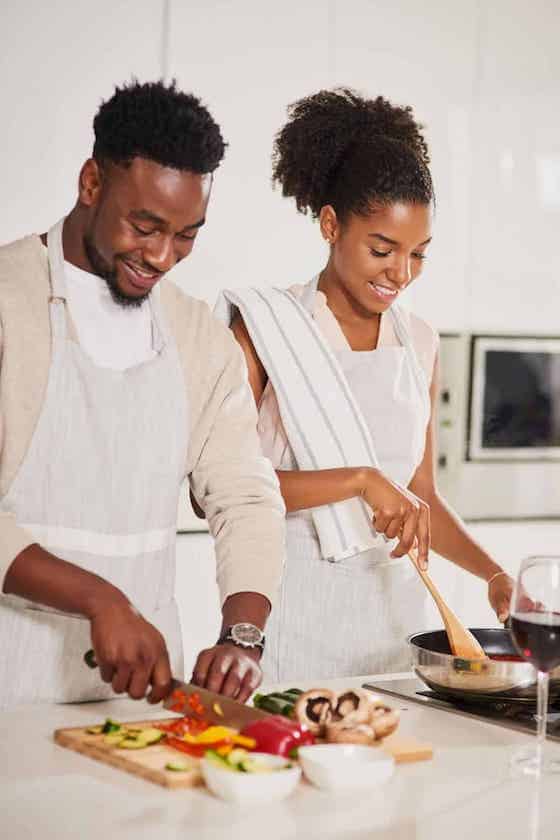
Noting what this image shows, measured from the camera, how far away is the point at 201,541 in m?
3.37

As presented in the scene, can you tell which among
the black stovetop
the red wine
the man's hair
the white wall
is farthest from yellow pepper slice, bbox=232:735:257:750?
the white wall

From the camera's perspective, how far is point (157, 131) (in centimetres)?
177

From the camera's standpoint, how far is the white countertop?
1.25 m

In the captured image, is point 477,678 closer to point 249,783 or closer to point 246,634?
point 246,634

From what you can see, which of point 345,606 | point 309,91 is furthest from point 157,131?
point 309,91

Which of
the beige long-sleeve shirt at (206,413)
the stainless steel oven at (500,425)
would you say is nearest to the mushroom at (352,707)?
the beige long-sleeve shirt at (206,413)

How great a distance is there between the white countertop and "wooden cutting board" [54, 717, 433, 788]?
11 millimetres

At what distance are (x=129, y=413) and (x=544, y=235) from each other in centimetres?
239

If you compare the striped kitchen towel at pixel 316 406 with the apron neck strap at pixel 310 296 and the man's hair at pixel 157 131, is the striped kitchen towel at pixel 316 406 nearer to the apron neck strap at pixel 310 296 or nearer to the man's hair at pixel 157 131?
the apron neck strap at pixel 310 296

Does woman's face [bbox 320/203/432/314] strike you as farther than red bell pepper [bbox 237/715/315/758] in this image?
Yes

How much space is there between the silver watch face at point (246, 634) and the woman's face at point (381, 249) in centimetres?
77

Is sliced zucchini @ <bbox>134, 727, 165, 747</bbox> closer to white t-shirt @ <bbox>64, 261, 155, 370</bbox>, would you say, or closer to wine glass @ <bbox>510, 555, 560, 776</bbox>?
wine glass @ <bbox>510, 555, 560, 776</bbox>

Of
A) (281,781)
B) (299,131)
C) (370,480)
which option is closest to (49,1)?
(299,131)

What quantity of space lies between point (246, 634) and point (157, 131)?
2.24 ft
